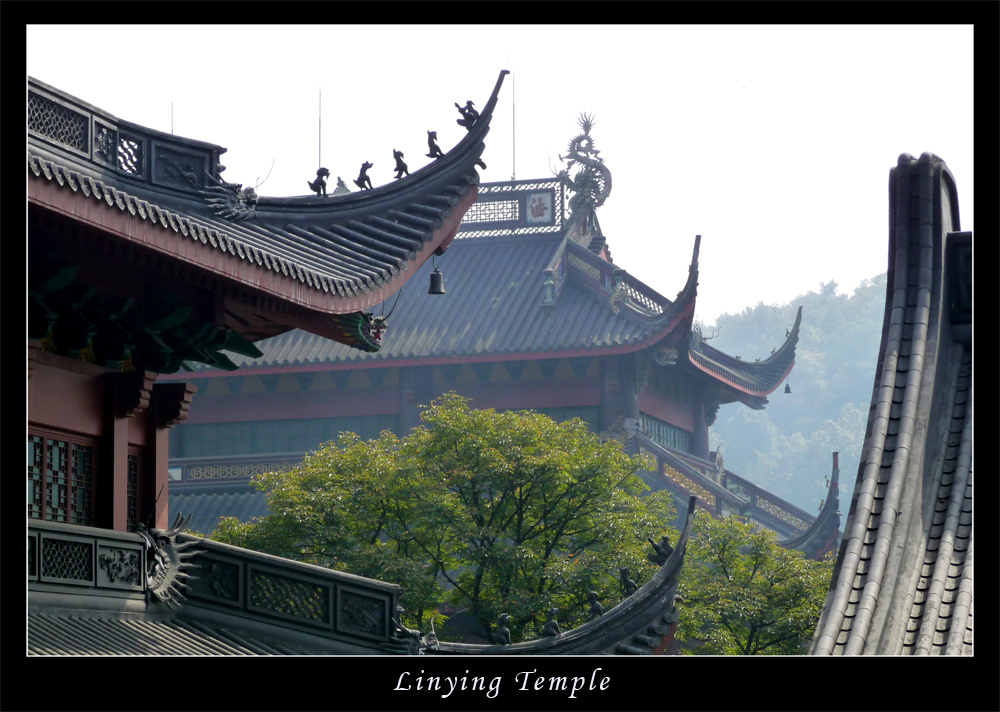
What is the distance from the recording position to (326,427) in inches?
1059

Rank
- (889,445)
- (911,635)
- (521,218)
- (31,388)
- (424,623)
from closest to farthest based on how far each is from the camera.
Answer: (911,635)
(889,445)
(31,388)
(424,623)
(521,218)

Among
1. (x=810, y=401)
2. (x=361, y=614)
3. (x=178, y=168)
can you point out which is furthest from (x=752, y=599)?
(x=810, y=401)

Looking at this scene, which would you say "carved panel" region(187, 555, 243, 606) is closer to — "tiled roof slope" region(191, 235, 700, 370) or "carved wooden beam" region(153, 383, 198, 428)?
"carved wooden beam" region(153, 383, 198, 428)

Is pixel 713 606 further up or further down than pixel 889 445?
further down

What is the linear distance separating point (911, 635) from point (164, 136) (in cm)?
638

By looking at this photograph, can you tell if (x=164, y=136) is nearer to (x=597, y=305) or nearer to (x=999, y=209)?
(x=999, y=209)

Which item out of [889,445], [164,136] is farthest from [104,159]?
[889,445]

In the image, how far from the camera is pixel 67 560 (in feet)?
28.1

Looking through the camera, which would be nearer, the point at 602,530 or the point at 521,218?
the point at 602,530

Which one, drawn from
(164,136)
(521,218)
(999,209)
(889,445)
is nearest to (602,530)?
(164,136)

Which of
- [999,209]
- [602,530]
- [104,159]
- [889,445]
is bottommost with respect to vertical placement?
[602,530]

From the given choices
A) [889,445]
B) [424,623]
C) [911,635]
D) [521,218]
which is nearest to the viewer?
[911,635]

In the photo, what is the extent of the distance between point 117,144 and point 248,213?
1253mm

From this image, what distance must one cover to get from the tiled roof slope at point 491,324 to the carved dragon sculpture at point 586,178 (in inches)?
35.7
